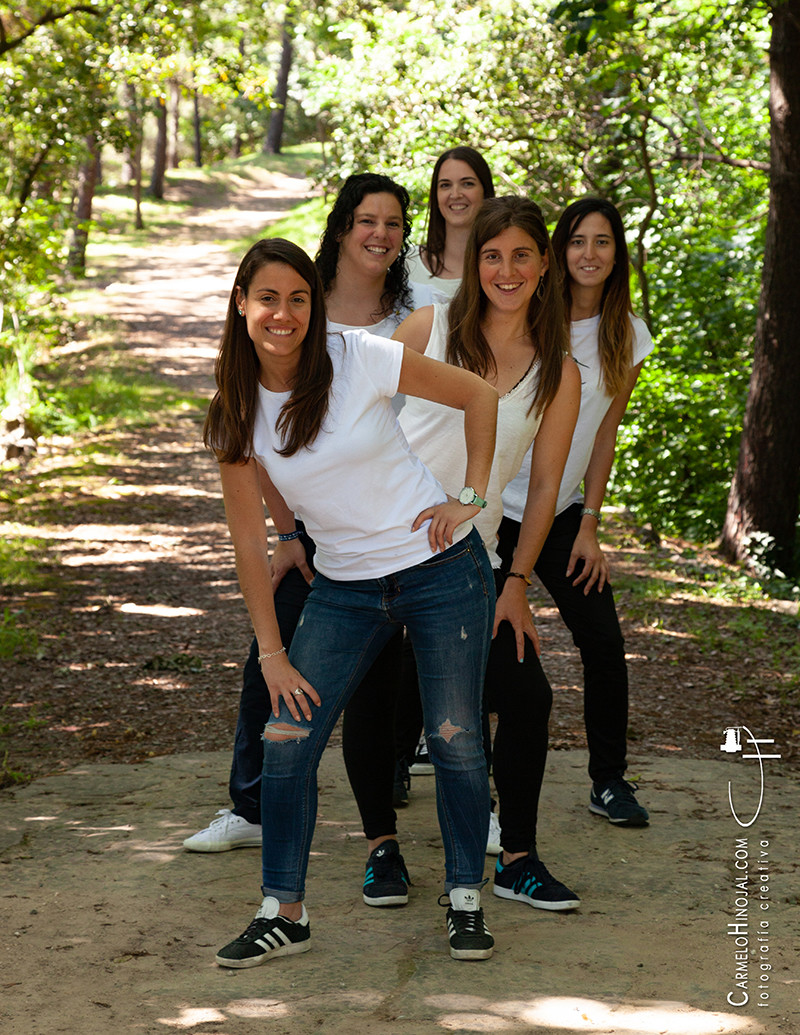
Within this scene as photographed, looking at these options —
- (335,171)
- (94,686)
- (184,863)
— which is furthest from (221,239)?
(184,863)

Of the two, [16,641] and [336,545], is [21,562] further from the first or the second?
[336,545]

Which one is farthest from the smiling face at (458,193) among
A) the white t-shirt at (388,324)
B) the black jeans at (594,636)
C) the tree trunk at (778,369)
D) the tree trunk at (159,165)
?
the tree trunk at (159,165)

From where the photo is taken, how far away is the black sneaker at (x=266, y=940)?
2.88 meters

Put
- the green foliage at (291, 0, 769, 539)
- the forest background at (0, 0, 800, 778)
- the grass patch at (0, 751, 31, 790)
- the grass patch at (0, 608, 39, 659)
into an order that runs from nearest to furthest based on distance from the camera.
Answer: the grass patch at (0, 751, 31, 790), the grass patch at (0, 608, 39, 659), the forest background at (0, 0, 800, 778), the green foliage at (291, 0, 769, 539)

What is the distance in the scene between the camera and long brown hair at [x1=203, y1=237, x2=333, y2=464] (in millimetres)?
2807

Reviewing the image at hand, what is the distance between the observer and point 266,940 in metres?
2.91

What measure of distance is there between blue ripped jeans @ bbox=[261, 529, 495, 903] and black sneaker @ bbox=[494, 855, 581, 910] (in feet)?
1.35

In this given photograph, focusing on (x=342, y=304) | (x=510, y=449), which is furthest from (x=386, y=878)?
(x=342, y=304)

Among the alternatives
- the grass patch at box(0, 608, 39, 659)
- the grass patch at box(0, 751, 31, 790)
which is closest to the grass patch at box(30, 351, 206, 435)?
the grass patch at box(0, 608, 39, 659)

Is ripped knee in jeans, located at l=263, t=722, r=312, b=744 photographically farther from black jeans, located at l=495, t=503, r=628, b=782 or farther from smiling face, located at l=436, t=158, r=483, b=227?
smiling face, located at l=436, t=158, r=483, b=227

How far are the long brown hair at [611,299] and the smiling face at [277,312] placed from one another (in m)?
1.28

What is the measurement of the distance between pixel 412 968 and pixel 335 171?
11.2 meters

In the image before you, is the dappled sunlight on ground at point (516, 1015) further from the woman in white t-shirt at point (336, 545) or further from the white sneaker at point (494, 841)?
the white sneaker at point (494, 841)

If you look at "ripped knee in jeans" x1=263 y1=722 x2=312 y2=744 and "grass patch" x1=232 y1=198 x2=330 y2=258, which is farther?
"grass patch" x1=232 y1=198 x2=330 y2=258
